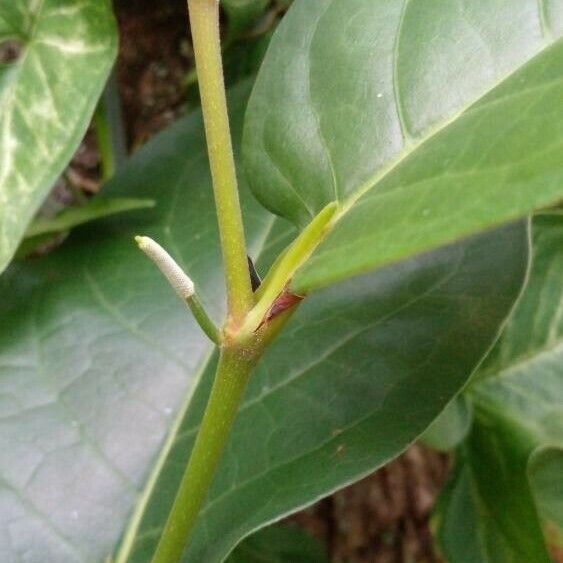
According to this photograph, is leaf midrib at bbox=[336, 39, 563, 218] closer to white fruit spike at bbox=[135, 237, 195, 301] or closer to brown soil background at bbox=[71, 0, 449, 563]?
white fruit spike at bbox=[135, 237, 195, 301]

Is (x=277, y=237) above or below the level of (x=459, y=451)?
above

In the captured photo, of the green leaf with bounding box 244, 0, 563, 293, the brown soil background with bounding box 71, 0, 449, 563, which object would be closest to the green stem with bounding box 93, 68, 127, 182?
the brown soil background with bounding box 71, 0, 449, 563

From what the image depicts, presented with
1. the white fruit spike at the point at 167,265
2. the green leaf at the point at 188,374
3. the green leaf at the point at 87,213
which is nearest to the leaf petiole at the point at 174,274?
the white fruit spike at the point at 167,265

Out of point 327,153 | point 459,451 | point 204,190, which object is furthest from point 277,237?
point 459,451

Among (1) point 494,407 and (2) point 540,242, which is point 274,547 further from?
(2) point 540,242

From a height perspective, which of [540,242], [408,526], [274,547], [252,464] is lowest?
[408,526]

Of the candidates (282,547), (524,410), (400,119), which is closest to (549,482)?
(524,410)

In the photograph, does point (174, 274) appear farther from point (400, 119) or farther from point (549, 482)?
point (549, 482)
